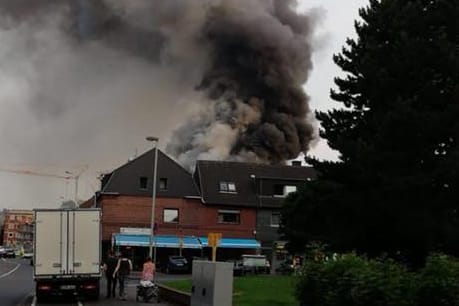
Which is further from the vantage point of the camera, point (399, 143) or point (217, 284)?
point (399, 143)

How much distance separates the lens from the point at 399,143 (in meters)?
31.1

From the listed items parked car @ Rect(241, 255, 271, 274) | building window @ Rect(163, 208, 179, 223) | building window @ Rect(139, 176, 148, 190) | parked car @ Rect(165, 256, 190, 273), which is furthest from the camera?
building window @ Rect(139, 176, 148, 190)

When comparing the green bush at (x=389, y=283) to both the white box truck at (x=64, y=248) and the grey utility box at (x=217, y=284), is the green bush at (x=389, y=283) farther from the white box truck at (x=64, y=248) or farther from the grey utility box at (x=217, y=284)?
the white box truck at (x=64, y=248)

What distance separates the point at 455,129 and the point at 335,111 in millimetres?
6829

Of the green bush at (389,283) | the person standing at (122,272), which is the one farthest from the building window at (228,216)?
the green bush at (389,283)

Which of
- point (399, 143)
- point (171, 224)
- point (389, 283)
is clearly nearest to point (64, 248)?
point (399, 143)

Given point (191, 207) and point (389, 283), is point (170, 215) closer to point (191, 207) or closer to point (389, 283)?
point (191, 207)

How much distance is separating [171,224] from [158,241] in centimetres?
339

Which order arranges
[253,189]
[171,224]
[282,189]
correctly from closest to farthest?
[171,224] < [253,189] < [282,189]

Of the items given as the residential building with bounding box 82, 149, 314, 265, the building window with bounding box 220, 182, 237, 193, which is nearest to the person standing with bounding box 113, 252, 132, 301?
the residential building with bounding box 82, 149, 314, 265

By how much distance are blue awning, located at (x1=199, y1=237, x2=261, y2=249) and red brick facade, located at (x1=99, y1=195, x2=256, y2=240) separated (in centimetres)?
78

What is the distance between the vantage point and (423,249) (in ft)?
105

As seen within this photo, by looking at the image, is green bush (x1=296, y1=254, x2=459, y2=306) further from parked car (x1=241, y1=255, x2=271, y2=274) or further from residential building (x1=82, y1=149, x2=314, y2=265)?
residential building (x1=82, y1=149, x2=314, y2=265)

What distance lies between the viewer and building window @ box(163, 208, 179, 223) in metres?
74.7
